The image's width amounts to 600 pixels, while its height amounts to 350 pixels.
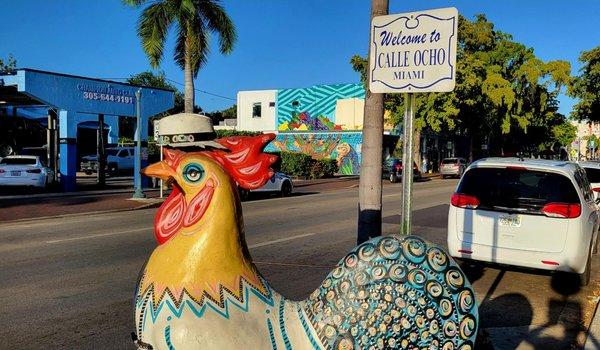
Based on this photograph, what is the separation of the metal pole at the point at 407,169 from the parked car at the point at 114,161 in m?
34.7

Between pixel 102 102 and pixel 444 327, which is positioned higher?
pixel 102 102

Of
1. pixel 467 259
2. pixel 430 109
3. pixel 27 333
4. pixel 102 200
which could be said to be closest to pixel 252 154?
pixel 27 333

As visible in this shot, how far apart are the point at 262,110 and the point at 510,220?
45774mm

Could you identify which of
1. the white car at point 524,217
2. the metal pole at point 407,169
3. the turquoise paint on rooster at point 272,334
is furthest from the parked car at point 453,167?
the turquoise paint on rooster at point 272,334

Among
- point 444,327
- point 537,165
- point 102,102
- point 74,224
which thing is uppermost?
point 102,102

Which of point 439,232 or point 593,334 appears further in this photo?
point 439,232

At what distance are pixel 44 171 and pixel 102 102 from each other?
3711 mm

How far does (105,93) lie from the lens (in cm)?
2428

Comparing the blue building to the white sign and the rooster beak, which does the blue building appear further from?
the rooster beak

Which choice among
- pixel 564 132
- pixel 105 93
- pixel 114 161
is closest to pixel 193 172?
pixel 105 93

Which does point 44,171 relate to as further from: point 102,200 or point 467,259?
point 467,259

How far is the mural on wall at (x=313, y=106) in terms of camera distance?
148 feet

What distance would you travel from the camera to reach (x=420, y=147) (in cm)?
4638

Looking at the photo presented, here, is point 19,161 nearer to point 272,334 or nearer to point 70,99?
point 70,99
